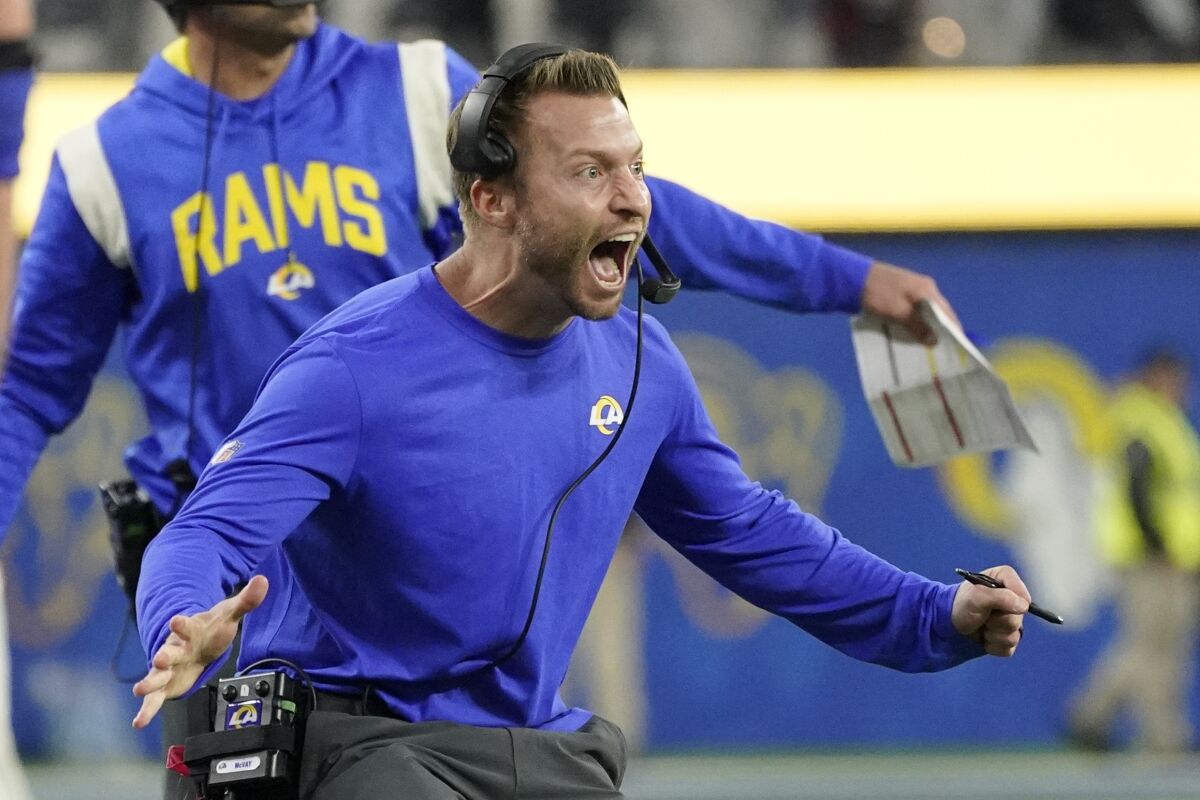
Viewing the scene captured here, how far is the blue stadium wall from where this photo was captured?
10289 mm

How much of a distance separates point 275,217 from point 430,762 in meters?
1.31

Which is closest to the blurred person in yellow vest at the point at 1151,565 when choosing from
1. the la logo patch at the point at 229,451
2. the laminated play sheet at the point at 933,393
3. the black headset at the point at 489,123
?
the laminated play sheet at the point at 933,393

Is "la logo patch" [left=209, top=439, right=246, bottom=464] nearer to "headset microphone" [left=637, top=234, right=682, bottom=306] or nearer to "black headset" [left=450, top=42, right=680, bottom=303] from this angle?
"black headset" [left=450, top=42, right=680, bottom=303]

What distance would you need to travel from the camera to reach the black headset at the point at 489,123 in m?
2.89

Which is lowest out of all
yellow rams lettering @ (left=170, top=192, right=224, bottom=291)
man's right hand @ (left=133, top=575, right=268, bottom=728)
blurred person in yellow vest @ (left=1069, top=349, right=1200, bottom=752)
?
blurred person in yellow vest @ (left=1069, top=349, right=1200, bottom=752)

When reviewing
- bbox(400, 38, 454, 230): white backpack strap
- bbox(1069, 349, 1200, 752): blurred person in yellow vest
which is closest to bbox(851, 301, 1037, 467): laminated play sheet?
bbox(400, 38, 454, 230): white backpack strap

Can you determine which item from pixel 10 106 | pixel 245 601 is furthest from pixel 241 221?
pixel 245 601

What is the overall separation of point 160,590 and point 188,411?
48.9 inches

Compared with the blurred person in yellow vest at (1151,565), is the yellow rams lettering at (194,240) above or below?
above

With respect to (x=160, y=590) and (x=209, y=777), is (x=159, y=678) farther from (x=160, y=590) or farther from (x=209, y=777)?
(x=209, y=777)

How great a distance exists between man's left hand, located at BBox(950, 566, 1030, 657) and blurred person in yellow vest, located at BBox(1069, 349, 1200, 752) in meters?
7.61

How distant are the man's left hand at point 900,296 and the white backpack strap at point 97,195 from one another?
4.64ft

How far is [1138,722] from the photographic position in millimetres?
10430

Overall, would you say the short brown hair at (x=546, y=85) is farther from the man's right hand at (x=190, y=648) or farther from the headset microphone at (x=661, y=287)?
the man's right hand at (x=190, y=648)
